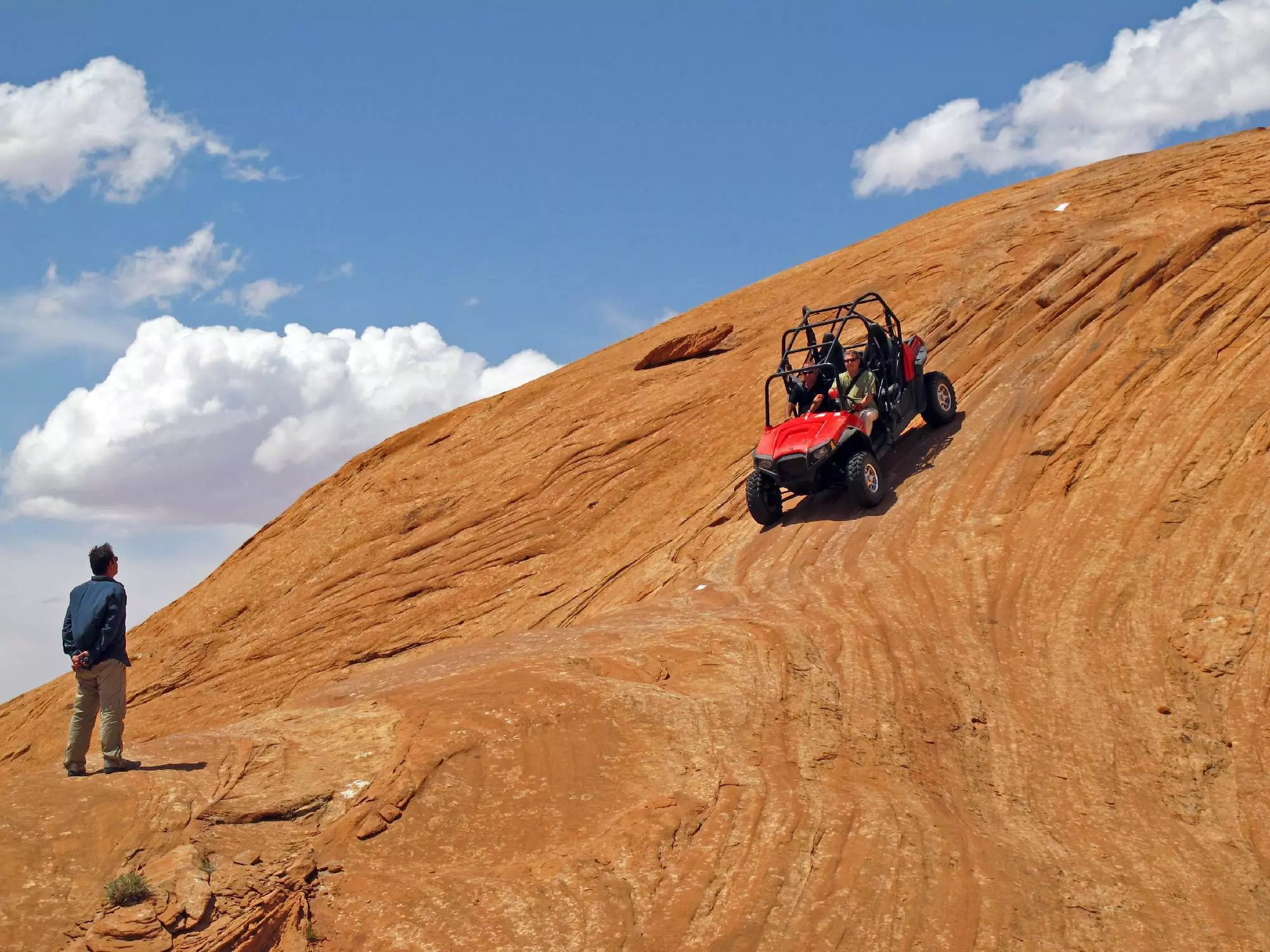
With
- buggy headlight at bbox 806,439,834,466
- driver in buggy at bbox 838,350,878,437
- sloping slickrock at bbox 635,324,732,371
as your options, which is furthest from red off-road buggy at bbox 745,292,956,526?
sloping slickrock at bbox 635,324,732,371

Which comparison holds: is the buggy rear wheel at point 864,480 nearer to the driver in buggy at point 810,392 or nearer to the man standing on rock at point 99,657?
the driver in buggy at point 810,392

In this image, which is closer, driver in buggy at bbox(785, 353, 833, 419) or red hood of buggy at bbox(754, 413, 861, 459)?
red hood of buggy at bbox(754, 413, 861, 459)

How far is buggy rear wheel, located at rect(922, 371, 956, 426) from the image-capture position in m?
13.8

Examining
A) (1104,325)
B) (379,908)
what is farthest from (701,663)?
(1104,325)

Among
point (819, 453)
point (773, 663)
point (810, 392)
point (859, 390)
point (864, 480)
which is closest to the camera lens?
point (773, 663)

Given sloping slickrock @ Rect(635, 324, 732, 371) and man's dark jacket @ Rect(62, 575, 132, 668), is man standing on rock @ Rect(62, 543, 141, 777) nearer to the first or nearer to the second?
man's dark jacket @ Rect(62, 575, 132, 668)

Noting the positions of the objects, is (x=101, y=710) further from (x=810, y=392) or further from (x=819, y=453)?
(x=810, y=392)

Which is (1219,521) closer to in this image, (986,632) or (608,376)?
(986,632)

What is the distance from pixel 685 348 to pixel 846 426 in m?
6.71

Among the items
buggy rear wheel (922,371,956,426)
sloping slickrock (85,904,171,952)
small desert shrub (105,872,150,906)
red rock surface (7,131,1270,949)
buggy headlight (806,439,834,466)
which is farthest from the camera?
buggy rear wheel (922,371,956,426)

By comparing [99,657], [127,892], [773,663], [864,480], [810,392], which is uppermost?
[810,392]

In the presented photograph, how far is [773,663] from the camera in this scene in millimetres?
8414

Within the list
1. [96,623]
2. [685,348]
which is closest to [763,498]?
[685,348]

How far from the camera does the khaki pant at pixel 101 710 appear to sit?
6.29 meters
